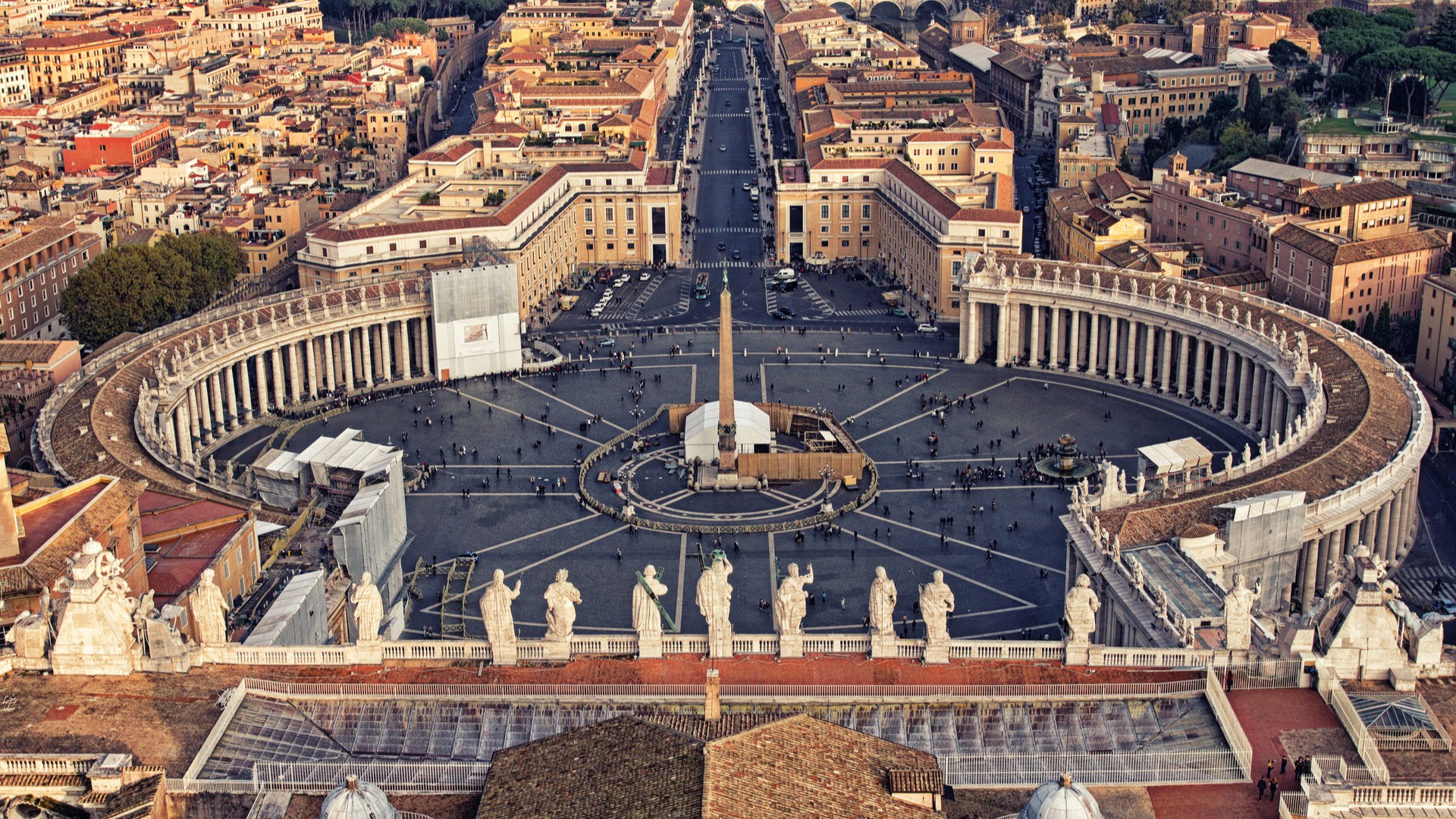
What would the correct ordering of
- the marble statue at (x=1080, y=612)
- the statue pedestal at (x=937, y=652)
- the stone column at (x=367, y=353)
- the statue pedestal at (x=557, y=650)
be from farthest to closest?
1. the stone column at (x=367, y=353)
2. the statue pedestal at (x=557, y=650)
3. the statue pedestal at (x=937, y=652)
4. the marble statue at (x=1080, y=612)

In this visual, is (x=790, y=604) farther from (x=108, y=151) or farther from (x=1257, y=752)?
(x=108, y=151)

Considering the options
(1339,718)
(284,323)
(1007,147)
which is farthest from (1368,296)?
(1339,718)

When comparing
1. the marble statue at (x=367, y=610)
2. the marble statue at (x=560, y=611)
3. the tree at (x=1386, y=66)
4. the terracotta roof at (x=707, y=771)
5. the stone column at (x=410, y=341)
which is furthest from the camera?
the tree at (x=1386, y=66)

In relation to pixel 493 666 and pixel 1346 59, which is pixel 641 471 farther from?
pixel 1346 59

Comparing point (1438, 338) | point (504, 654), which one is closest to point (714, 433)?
point (1438, 338)

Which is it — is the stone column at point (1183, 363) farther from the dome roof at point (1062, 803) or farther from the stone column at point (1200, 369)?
the dome roof at point (1062, 803)

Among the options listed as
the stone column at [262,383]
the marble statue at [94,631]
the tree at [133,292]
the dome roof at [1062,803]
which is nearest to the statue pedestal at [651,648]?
the marble statue at [94,631]
